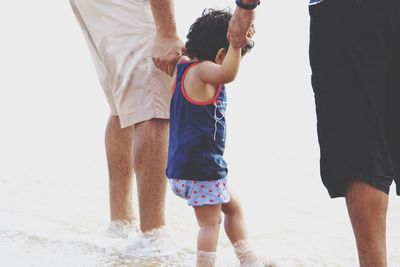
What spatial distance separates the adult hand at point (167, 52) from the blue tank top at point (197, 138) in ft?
0.58

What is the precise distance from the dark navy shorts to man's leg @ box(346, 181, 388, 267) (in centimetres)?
4

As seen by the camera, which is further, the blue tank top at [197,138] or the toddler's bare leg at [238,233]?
the toddler's bare leg at [238,233]

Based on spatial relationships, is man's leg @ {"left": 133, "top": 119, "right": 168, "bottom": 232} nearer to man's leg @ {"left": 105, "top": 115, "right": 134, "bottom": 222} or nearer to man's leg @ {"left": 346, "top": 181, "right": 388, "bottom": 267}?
man's leg @ {"left": 105, "top": 115, "right": 134, "bottom": 222}

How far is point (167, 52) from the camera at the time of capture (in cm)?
337

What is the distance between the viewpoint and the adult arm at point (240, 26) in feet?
9.22

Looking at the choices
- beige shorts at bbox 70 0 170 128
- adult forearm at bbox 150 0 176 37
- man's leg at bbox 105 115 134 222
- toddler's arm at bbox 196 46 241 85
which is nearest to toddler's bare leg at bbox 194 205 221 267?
toddler's arm at bbox 196 46 241 85

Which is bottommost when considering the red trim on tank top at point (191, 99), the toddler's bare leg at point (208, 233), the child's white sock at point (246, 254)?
the child's white sock at point (246, 254)

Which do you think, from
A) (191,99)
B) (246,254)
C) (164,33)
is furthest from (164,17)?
(246,254)

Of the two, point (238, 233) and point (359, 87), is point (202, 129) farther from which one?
point (359, 87)

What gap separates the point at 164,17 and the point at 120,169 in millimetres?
997

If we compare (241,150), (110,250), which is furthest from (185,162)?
(241,150)

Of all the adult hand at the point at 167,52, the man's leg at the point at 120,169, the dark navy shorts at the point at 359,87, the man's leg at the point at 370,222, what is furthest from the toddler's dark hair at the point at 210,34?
the man's leg at the point at 120,169

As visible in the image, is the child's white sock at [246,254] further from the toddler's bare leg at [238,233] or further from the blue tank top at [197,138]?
the blue tank top at [197,138]

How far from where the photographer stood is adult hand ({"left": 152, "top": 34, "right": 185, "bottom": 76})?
11.0 feet
